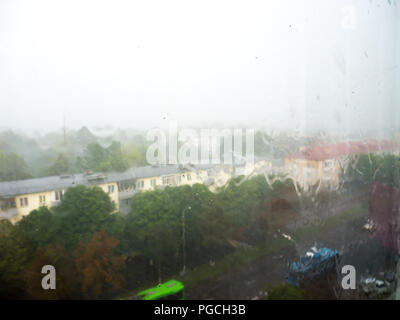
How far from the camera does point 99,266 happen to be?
1.52 m

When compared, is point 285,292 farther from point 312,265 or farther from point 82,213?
point 82,213

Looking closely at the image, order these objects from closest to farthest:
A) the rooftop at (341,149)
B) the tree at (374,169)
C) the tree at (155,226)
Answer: the tree at (155,226) → the rooftop at (341,149) → the tree at (374,169)

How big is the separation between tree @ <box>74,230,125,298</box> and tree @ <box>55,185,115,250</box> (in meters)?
0.05

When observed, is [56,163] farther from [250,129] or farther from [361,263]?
[361,263]

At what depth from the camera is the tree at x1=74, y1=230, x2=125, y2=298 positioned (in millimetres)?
1497

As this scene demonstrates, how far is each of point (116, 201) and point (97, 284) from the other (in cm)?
47

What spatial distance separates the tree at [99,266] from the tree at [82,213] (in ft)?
0.16

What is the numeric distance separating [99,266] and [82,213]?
1.04ft

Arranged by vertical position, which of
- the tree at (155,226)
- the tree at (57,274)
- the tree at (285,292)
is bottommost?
the tree at (285,292)

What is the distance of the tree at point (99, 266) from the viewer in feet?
4.91

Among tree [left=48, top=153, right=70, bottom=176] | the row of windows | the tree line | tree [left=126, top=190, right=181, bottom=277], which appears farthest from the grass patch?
tree [left=48, top=153, right=70, bottom=176]

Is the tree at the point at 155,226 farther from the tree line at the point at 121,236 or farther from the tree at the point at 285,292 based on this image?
the tree at the point at 285,292
